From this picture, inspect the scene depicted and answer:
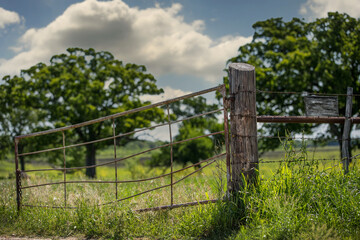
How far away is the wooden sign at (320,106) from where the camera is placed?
17.6ft

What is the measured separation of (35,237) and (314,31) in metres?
19.0

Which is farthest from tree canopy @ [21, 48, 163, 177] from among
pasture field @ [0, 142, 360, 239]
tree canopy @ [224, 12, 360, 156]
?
pasture field @ [0, 142, 360, 239]

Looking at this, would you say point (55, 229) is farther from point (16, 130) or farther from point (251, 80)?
point (16, 130)

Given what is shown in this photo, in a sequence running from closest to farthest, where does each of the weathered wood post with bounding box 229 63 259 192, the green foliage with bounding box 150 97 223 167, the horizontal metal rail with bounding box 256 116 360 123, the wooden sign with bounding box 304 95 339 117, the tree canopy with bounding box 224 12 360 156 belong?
the weathered wood post with bounding box 229 63 259 192 → the horizontal metal rail with bounding box 256 116 360 123 → the wooden sign with bounding box 304 95 339 117 → the tree canopy with bounding box 224 12 360 156 → the green foliage with bounding box 150 97 223 167

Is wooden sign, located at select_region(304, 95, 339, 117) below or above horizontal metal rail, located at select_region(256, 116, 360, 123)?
above

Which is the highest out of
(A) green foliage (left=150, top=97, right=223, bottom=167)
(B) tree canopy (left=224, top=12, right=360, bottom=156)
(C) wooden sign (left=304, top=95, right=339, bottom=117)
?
(B) tree canopy (left=224, top=12, right=360, bottom=156)

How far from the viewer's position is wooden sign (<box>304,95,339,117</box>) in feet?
17.6

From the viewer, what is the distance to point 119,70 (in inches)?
945

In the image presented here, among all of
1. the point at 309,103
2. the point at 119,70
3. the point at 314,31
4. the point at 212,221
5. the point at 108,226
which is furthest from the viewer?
the point at 119,70

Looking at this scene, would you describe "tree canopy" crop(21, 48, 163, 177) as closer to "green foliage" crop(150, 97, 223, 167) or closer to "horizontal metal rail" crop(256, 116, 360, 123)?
"green foliage" crop(150, 97, 223, 167)

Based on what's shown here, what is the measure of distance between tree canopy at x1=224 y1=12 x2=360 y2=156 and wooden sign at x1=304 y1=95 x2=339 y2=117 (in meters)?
12.6

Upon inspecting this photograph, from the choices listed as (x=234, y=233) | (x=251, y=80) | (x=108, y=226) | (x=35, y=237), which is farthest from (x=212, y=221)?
(x=35, y=237)

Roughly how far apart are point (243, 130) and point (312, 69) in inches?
645

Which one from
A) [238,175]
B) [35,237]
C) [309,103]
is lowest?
[35,237]
